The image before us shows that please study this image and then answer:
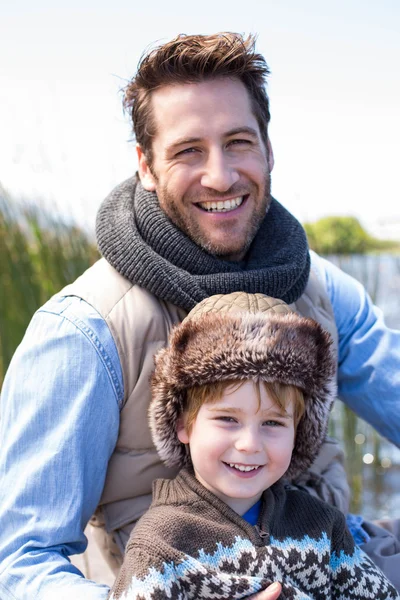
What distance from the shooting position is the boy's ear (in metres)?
1.82

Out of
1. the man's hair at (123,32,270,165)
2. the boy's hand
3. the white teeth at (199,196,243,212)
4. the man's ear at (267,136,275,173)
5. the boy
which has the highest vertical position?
the man's hair at (123,32,270,165)

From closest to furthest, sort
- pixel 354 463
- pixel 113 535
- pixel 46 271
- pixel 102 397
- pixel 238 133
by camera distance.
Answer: pixel 102 397 → pixel 113 535 → pixel 238 133 → pixel 46 271 → pixel 354 463

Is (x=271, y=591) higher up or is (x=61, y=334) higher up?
(x=61, y=334)

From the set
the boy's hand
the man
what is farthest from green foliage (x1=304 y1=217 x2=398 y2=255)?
the boy's hand

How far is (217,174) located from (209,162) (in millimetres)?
49

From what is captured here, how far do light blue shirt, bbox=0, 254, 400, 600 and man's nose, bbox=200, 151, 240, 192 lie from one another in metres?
0.52

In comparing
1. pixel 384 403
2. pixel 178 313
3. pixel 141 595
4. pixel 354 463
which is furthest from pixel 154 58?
pixel 354 463

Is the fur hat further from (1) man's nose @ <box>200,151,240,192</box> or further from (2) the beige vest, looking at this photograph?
(1) man's nose @ <box>200,151,240,192</box>

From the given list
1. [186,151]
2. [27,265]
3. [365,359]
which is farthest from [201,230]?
[27,265]

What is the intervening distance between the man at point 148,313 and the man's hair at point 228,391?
0.22 meters

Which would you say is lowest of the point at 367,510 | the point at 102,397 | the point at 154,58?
the point at 367,510

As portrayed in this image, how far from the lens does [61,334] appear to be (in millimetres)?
1915

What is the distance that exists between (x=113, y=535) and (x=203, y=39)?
144cm

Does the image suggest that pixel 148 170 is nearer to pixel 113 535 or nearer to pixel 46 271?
pixel 113 535
